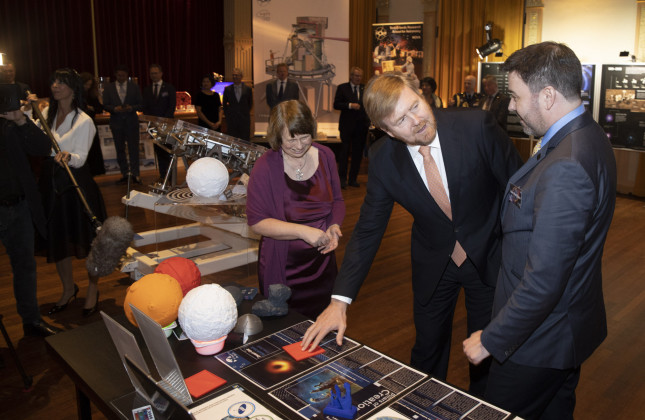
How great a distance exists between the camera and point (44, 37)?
982 centimetres

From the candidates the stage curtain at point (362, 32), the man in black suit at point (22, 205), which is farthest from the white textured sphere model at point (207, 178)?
the stage curtain at point (362, 32)

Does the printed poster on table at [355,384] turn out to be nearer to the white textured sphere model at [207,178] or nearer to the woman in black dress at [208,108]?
the white textured sphere model at [207,178]

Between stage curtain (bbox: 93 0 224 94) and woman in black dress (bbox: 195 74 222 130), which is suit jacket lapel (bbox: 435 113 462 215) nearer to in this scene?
woman in black dress (bbox: 195 74 222 130)

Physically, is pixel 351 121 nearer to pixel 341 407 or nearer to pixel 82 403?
pixel 82 403

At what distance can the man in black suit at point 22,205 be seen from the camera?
2865 millimetres

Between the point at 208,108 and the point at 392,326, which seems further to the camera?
the point at 208,108

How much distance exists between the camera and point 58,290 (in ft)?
13.1

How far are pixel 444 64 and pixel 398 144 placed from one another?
29.0 feet

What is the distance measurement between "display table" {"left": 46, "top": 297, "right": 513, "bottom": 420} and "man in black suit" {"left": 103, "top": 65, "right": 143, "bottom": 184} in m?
6.29

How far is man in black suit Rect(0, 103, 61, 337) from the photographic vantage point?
113 inches

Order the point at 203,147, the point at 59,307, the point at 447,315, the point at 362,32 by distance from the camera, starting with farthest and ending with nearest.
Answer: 1. the point at 362,32
2. the point at 203,147
3. the point at 59,307
4. the point at 447,315

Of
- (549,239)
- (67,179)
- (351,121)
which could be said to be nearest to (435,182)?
(549,239)

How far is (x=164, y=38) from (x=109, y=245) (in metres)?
9.75

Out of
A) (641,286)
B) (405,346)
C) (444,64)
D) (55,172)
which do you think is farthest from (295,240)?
(444,64)
